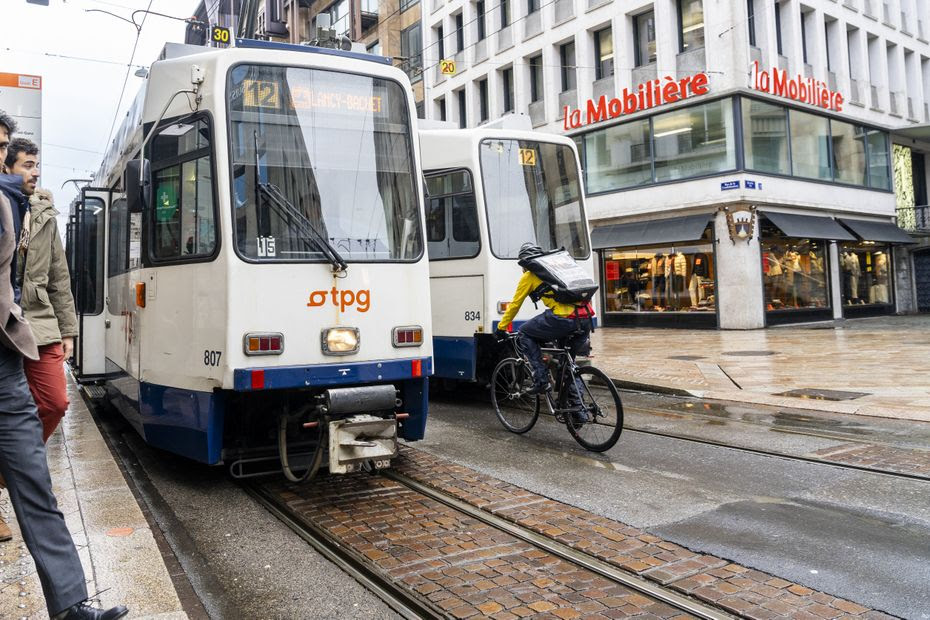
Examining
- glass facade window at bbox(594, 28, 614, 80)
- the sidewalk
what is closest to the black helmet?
the sidewalk

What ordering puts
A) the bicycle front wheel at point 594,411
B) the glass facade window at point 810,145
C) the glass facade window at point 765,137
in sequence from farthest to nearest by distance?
the glass facade window at point 810,145
the glass facade window at point 765,137
the bicycle front wheel at point 594,411

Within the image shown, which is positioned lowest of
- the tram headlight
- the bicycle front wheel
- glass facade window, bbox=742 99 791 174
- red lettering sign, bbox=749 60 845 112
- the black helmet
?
the bicycle front wheel

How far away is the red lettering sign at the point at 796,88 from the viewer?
21.2 meters

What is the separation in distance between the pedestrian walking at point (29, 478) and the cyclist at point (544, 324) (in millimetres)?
4574

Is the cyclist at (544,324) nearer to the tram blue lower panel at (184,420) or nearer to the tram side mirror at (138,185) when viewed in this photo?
the tram blue lower panel at (184,420)

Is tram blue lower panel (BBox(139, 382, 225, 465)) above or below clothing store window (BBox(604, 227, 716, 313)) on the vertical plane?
below

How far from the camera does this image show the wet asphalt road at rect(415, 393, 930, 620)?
12.4 feet

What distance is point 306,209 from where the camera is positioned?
5.30m

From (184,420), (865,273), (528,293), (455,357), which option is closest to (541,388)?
(528,293)

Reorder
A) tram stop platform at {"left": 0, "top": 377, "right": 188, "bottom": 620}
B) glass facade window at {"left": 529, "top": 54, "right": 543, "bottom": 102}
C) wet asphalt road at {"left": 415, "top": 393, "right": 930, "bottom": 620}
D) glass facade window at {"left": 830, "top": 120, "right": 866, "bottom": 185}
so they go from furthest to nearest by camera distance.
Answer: glass facade window at {"left": 529, "top": 54, "right": 543, "bottom": 102}, glass facade window at {"left": 830, "top": 120, "right": 866, "bottom": 185}, wet asphalt road at {"left": 415, "top": 393, "right": 930, "bottom": 620}, tram stop platform at {"left": 0, "top": 377, "right": 188, "bottom": 620}

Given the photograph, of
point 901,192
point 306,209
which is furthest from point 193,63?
point 901,192

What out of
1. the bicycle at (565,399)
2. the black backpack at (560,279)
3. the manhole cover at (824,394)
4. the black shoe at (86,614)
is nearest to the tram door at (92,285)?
the bicycle at (565,399)

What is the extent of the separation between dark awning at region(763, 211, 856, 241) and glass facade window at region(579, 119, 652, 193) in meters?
3.95

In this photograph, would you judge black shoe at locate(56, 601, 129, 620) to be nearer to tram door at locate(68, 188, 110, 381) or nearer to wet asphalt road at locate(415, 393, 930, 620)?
wet asphalt road at locate(415, 393, 930, 620)
